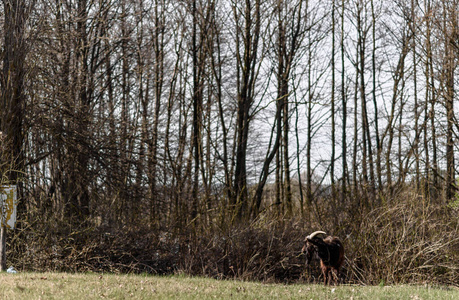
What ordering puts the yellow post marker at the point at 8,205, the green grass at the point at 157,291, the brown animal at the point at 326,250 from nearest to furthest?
the green grass at the point at 157,291 < the yellow post marker at the point at 8,205 < the brown animal at the point at 326,250

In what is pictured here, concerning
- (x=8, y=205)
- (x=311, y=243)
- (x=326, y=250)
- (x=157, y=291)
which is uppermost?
(x=8, y=205)

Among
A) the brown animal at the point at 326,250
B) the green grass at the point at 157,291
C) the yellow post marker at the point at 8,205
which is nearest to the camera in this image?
the green grass at the point at 157,291

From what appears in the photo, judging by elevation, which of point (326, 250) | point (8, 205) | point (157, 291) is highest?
point (8, 205)

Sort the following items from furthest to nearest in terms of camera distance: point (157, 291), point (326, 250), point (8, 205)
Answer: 1. point (326, 250)
2. point (8, 205)
3. point (157, 291)

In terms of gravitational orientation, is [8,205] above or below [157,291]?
above

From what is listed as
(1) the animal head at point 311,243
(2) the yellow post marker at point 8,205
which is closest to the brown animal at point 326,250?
(1) the animal head at point 311,243

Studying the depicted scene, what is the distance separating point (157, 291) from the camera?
8.16 metres

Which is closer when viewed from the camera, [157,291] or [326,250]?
[157,291]

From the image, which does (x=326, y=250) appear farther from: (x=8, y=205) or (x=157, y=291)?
(x=8, y=205)

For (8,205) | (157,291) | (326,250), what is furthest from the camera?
(326,250)

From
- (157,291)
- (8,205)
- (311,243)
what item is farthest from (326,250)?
(8,205)

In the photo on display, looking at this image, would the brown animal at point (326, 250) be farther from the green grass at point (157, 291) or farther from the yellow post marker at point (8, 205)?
the yellow post marker at point (8, 205)

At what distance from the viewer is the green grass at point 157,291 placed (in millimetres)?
7768

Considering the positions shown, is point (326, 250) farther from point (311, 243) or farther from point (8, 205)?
point (8, 205)
